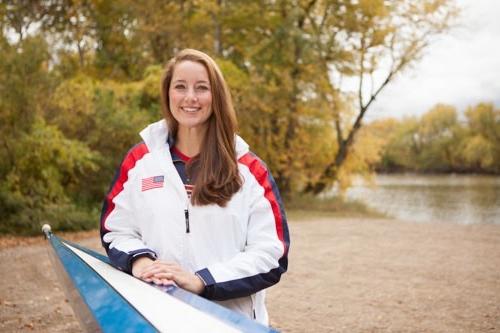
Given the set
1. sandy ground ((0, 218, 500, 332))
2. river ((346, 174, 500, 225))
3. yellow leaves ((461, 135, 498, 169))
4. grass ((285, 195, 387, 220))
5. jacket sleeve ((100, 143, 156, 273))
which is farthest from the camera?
yellow leaves ((461, 135, 498, 169))

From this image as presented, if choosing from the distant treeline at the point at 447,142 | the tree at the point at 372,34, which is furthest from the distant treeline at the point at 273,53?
the distant treeline at the point at 447,142

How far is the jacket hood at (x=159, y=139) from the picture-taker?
2.20 m

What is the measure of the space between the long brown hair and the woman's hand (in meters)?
0.29

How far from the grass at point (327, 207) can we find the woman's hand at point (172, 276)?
1513cm

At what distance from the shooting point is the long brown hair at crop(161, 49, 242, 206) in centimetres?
200

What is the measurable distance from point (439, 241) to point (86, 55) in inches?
687

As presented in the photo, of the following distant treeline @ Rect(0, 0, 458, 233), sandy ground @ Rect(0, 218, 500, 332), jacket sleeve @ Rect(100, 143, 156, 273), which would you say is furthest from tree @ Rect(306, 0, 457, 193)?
jacket sleeve @ Rect(100, 143, 156, 273)

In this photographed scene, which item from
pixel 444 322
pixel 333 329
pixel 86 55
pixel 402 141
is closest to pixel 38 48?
→ pixel 333 329

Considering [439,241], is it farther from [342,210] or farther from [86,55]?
[86,55]

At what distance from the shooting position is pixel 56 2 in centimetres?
2106

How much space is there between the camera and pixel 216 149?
2133 mm

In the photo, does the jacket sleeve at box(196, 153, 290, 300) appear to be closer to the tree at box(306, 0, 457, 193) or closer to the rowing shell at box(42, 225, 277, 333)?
the rowing shell at box(42, 225, 277, 333)

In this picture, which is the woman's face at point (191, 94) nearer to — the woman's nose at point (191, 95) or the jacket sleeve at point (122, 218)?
the woman's nose at point (191, 95)

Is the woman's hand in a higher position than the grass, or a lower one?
higher
